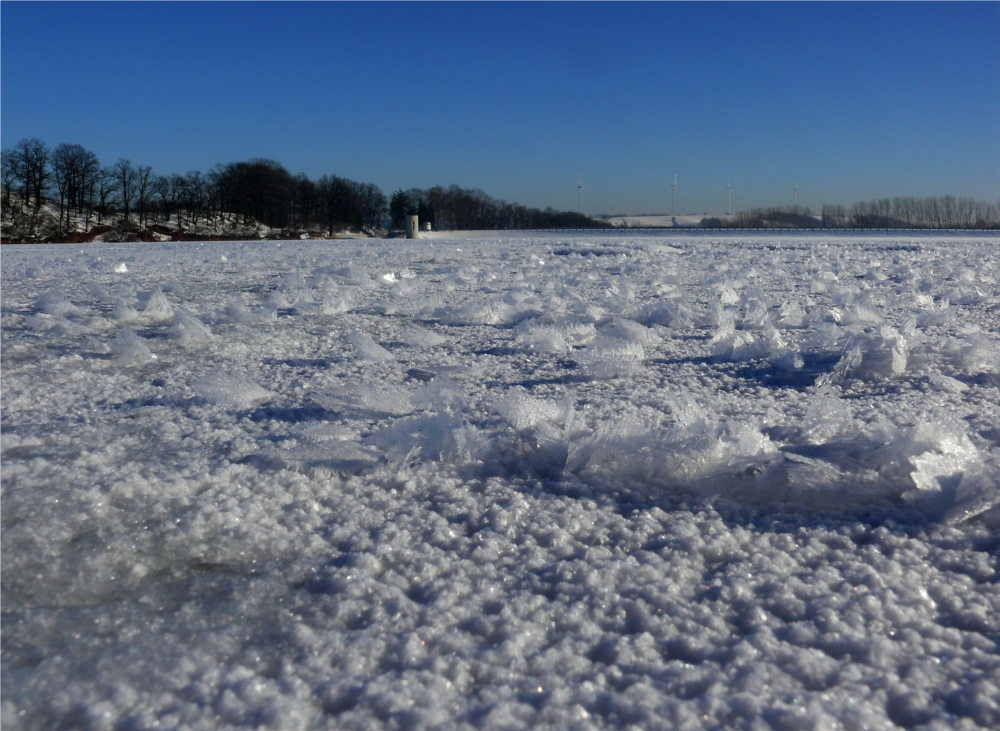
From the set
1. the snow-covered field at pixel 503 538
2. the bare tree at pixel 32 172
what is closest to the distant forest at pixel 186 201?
the bare tree at pixel 32 172

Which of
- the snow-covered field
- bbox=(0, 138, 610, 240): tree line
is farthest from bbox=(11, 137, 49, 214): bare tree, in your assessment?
the snow-covered field

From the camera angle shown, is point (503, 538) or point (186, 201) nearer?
point (503, 538)

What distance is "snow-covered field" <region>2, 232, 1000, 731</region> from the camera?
2.76 feet

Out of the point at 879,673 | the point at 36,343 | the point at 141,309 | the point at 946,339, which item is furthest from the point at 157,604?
the point at 141,309

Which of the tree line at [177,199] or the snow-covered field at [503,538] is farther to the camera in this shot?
the tree line at [177,199]

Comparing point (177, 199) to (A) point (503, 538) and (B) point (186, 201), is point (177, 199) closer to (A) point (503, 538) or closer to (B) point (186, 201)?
(B) point (186, 201)

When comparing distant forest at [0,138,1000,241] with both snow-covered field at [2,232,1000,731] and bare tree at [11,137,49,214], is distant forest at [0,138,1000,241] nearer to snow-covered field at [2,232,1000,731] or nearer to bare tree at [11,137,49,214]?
bare tree at [11,137,49,214]

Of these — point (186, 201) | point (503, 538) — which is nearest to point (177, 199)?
point (186, 201)

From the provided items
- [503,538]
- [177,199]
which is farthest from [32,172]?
[503,538]

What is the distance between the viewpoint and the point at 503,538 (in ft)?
4.00

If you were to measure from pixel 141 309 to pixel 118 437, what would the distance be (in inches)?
89.6

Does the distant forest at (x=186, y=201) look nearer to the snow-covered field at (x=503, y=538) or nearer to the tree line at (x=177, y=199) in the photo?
the tree line at (x=177, y=199)

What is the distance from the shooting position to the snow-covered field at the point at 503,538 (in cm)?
84

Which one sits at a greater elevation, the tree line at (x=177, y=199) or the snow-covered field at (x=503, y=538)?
the tree line at (x=177, y=199)
